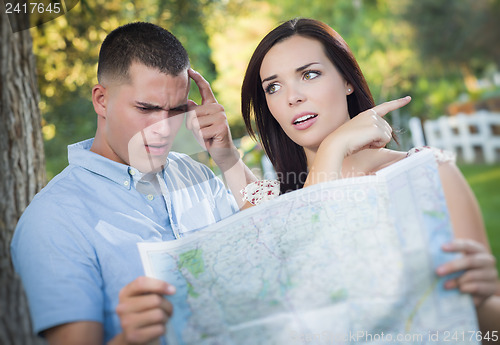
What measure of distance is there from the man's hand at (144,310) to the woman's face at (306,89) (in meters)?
0.72

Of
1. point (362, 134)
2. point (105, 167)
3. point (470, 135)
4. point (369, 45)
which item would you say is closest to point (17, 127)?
point (105, 167)

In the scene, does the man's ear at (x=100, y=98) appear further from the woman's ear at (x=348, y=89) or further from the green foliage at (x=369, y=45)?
the green foliage at (x=369, y=45)

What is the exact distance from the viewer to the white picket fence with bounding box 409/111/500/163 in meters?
8.51

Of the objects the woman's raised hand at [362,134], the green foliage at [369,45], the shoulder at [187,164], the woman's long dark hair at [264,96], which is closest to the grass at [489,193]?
the green foliage at [369,45]

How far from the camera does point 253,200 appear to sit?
1.95 metres

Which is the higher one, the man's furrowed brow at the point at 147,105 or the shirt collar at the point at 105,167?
the man's furrowed brow at the point at 147,105

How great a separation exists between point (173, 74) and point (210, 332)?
3.02 feet

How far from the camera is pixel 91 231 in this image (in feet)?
5.03

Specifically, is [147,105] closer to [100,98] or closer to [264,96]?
[100,98]

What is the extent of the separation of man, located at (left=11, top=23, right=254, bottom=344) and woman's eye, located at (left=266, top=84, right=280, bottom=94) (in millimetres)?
253

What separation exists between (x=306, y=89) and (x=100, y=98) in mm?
748

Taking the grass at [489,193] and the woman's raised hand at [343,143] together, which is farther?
the grass at [489,193]

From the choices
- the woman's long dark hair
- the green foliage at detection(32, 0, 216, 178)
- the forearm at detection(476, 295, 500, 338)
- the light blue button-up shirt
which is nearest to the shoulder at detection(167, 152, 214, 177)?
the light blue button-up shirt

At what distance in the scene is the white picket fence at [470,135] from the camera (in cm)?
851
